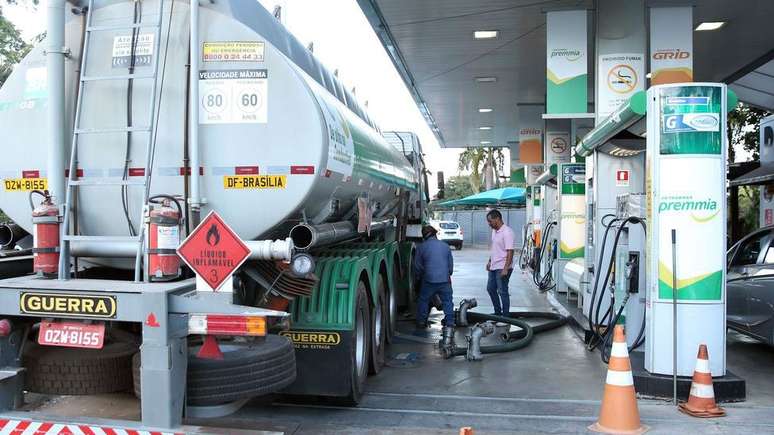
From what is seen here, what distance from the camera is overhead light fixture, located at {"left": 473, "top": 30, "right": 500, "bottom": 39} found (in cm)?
1318

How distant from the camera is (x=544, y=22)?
1251 cm

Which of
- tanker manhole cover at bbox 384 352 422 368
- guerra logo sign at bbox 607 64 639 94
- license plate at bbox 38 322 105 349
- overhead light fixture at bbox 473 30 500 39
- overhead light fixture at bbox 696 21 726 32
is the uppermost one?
overhead light fixture at bbox 696 21 726 32

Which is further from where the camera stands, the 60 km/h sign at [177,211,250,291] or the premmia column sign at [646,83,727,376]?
the premmia column sign at [646,83,727,376]

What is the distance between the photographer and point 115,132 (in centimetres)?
456

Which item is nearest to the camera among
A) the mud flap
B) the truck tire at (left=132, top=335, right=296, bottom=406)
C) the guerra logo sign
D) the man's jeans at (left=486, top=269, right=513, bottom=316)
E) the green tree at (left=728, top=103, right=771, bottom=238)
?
the truck tire at (left=132, top=335, right=296, bottom=406)

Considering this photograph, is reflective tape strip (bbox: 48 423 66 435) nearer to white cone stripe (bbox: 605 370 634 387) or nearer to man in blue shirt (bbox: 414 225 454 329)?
white cone stripe (bbox: 605 370 634 387)

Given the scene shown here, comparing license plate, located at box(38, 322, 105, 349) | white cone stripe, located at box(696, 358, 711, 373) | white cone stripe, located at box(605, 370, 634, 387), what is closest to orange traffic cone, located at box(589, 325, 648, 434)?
white cone stripe, located at box(605, 370, 634, 387)

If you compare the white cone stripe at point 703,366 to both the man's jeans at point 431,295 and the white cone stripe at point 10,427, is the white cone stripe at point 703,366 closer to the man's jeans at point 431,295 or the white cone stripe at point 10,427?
the man's jeans at point 431,295

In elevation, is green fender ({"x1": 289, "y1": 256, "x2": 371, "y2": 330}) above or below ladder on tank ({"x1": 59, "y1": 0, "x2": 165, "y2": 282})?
below

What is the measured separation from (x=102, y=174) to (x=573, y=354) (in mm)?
5942

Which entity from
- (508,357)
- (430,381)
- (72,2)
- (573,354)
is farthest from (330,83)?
(573,354)

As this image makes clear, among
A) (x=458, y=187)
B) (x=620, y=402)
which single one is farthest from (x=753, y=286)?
(x=458, y=187)

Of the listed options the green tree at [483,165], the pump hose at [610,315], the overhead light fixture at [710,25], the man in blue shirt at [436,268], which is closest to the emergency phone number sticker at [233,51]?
the pump hose at [610,315]

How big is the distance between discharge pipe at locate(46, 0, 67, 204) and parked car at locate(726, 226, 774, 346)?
701cm
